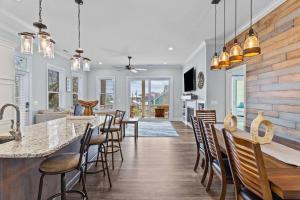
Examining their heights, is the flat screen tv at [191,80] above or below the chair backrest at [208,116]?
above

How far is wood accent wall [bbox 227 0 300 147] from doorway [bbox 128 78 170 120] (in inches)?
267

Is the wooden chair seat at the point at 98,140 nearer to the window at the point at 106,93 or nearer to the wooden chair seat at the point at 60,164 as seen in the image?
the wooden chair seat at the point at 60,164

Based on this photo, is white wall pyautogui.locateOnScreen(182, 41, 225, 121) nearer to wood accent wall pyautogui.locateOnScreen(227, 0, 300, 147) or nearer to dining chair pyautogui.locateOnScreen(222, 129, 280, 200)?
wood accent wall pyautogui.locateOnScreen(227, 0, 300, 147)

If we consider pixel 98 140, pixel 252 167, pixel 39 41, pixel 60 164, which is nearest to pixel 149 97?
pixel 98 140

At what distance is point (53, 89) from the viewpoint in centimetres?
739

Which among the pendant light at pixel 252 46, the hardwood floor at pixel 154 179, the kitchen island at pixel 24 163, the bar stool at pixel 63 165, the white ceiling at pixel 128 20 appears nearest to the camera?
the kitchen island at pixel 24 163

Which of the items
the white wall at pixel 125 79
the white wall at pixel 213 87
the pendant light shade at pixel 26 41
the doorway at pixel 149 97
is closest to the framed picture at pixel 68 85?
the white wall at pixel 125 79

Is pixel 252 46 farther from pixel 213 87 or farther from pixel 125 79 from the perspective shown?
pixel 125 79

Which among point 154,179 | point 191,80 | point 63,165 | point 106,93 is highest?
point 191,80

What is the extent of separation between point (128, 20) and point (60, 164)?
3.36m

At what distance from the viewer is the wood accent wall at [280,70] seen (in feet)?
9.86

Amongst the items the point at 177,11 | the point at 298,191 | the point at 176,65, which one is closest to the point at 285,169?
the point at 298,191

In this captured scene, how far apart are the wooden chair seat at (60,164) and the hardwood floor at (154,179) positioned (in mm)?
903

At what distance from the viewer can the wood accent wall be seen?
3006 millimetres
